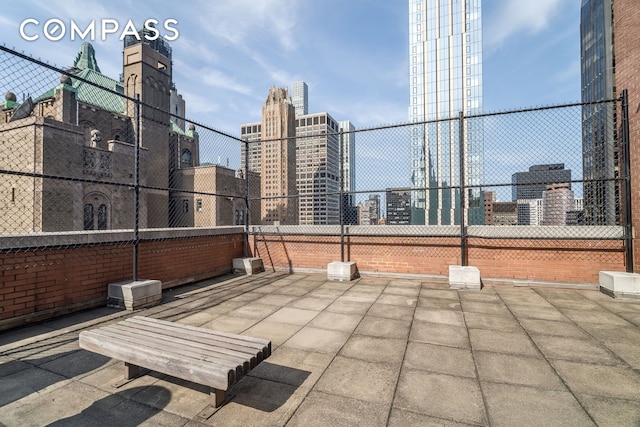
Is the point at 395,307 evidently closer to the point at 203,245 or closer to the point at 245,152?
the point at 203,245

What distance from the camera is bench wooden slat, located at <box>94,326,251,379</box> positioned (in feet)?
7.23

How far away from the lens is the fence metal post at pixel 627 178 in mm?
5898

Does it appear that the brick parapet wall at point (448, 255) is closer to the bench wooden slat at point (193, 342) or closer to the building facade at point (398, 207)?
the building facade at point (398, 207)

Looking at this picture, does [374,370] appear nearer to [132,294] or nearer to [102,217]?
[132,294]

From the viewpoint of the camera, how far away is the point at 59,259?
460 centimetres

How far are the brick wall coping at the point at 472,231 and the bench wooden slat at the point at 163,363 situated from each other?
234 inches

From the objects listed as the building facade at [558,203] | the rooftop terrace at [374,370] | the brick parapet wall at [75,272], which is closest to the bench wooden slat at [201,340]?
the rooftop terrace at [374,370]

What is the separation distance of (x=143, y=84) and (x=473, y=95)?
101 metres

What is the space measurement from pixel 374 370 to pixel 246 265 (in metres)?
5.96

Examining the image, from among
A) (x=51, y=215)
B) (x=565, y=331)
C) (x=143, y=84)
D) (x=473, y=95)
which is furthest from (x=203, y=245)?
(x=473, y=95)

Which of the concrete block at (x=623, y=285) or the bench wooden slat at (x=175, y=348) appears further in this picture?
the concrete block at (x=623, y=285)

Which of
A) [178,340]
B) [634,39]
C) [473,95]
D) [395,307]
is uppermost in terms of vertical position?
[473,95]

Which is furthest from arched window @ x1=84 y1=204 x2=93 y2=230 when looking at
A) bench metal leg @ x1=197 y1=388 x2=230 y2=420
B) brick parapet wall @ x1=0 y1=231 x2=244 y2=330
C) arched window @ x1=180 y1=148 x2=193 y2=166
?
bench metal leg @ x1=197 y1=388 x2=230 y2=420

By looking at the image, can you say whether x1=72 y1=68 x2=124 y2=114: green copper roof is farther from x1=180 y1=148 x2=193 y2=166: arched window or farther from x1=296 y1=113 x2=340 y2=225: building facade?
x1=296 y1=113 x2=340 y2=225: building facade
